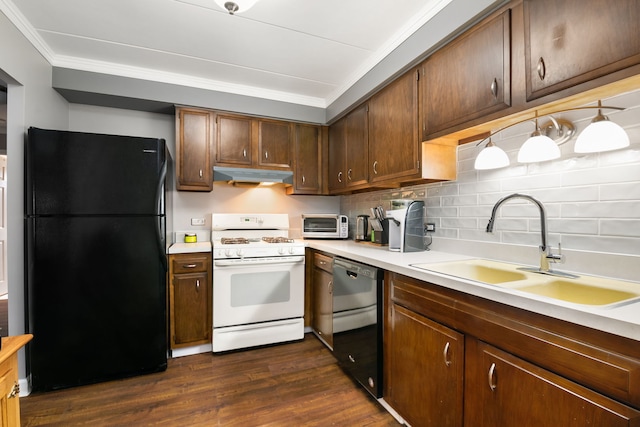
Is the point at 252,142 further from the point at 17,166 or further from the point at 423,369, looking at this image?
the point at 423,369

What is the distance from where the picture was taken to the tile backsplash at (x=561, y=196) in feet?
4.06

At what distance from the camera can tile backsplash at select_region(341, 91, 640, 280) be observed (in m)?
1.24

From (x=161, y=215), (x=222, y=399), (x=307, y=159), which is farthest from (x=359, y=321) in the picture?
(x=307, y=159)

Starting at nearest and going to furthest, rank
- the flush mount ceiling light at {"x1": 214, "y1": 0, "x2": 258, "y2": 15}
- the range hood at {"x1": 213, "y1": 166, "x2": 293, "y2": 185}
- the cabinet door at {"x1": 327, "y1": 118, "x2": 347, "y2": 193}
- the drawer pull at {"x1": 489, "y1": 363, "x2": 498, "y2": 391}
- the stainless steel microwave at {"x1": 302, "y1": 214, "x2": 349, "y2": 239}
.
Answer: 1. the drawer pull at {"x1": 489, "y1": 363, "x2": 498, "y2": 391}
2. the flush mount ceiling light at {"x1": 214, "y1": 0, "x2": 258, "y2": 15}
3. the range hood at {"x1": 213, "y1": 166, "x2": 293, "y2": 185}
4. the cabinet door at {"x1": 327, "y1": 118, "x2": 347, "y2": 193}
5. the stainless steel microwave at {"x1": 302, "y1": 214, "x2": 349, "y2": 239}

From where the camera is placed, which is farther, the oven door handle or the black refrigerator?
the oven door handle

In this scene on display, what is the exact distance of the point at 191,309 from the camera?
2.52 meters

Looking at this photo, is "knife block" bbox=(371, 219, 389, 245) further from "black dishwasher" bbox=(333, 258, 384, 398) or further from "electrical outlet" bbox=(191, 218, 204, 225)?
"electrical outlet" bbox=(191, 218, 204, 225)

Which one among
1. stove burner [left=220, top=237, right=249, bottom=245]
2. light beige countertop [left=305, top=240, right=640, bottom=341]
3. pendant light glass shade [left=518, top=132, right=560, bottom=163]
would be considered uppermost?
pendant light glass shade [left=518, top=132, right=560, bottom=163]

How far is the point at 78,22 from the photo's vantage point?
194cm

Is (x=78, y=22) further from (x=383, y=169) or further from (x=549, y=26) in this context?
(x=549, y=26)

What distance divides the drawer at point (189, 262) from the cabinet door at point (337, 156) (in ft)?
4.72

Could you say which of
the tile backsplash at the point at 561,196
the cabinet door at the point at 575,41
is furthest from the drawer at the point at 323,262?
the cabinet door at the point at 575,41

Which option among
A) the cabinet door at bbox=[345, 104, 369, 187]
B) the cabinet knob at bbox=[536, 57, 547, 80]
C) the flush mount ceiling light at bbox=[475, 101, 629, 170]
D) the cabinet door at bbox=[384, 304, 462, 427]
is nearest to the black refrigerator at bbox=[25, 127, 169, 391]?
the cabinet door at bbox=[345, 104, 369, 187]

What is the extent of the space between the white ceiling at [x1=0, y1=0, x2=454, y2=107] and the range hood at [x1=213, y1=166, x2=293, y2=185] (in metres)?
0.79
